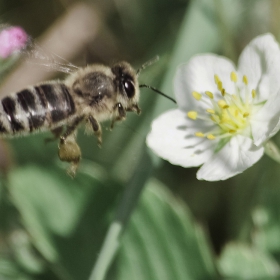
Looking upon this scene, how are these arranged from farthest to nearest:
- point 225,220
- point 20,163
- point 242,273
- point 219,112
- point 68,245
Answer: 1. point 225,220
2. point 20,163
3. point 68,245
4. point 219,112
5. point 242,273

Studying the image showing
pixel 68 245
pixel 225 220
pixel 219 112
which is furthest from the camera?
pixel 225 220

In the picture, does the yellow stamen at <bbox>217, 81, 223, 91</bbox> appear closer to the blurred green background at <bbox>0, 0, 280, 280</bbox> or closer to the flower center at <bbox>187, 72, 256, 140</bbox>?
the flower center at <bbox>187, 72, 256, 140</bbox>

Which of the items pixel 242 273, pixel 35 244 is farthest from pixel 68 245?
pixel 242 273

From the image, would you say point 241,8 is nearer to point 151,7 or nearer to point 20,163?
point 151,7

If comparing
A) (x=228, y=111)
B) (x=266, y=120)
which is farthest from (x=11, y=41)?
(x=266, y=120)

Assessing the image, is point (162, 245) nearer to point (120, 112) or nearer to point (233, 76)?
point (120, 112)

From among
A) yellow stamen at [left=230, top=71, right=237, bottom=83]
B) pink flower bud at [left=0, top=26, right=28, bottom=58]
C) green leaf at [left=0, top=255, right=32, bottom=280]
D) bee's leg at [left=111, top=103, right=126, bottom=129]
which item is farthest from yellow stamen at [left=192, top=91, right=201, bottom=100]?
green leaf at [left=0, top=255, right=32, bottom=280]
